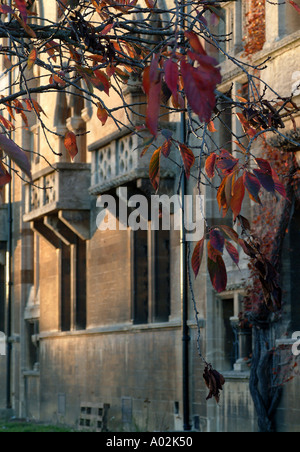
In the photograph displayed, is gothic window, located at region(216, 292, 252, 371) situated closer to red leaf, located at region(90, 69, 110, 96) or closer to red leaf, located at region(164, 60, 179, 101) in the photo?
red leaf, located at region(90, 69, 110, 96)

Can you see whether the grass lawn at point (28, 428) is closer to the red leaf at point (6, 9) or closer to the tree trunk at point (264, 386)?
the tree trunk at point (264, 386)

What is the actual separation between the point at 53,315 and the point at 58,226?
266 cm

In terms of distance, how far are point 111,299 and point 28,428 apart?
330 cm

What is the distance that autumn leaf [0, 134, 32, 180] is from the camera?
153 inches

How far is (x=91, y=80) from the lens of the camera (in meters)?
6.56

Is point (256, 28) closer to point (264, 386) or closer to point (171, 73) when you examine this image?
point (264, 386)

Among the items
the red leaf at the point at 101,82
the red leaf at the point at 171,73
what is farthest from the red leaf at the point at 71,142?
the red leaf at the point at 171,73

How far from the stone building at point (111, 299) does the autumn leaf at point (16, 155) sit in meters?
8.61

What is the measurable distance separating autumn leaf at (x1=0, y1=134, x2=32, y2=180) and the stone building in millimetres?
8605

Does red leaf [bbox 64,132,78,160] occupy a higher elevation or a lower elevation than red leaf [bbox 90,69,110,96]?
lower

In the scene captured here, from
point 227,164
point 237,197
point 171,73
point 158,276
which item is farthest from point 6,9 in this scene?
point 158,276

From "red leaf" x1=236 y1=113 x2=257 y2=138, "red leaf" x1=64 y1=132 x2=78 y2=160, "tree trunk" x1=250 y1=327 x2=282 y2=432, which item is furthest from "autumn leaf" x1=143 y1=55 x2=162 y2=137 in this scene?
"tree trunk" x1=250 y1=327 x2=282 y2=432

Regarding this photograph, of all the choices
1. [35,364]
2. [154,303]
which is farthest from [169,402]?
[35,364]
